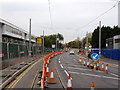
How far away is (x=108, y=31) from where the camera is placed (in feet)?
214

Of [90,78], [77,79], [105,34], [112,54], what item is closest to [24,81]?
[77,79]

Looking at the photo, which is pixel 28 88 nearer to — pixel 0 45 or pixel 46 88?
pixel 46 88

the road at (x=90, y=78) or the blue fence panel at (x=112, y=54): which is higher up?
the blue fence panel at (x=112, y=54)

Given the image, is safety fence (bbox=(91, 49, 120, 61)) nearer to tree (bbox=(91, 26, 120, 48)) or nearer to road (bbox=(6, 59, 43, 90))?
road (bbox=(6, 59, 43, 90))

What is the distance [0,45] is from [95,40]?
192 ft

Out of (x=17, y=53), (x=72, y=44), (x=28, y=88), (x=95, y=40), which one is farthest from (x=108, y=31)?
(x=72, y=44)

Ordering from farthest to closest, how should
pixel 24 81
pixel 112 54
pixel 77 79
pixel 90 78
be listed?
pixel 112 54, pixel 90 78, pixel 77 79, pixel 24 81

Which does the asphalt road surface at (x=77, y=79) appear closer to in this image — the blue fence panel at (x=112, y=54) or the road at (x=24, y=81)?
the road at (x=24, y=81)

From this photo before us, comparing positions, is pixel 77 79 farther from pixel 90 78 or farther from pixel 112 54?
pixel 112 54

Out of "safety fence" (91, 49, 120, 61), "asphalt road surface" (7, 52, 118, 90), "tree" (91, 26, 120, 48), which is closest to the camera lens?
"asphalt road surface" (7, 52, 118, 90)

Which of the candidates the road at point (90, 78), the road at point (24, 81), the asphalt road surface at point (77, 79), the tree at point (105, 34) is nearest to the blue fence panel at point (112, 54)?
the road at point (90, 78)

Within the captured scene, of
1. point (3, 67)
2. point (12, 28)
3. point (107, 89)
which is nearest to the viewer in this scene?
point (107, 89)

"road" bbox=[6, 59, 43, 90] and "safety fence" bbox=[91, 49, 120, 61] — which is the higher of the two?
"safety fence" bbox=[91, 49, 120, 61]

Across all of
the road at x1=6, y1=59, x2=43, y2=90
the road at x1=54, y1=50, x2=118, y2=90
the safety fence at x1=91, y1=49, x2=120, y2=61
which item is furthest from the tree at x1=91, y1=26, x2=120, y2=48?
the road at x1=6, y1=59, x2=43, y2=90
